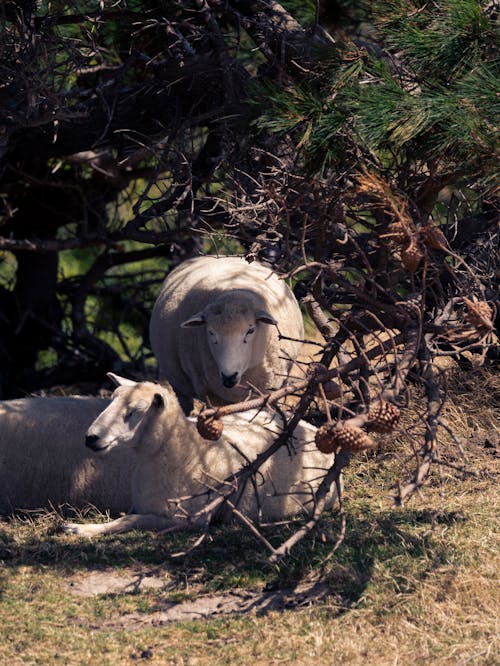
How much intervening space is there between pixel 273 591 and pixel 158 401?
1.21m

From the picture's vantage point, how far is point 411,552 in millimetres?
4168

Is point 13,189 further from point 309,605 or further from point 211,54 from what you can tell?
point 309,605

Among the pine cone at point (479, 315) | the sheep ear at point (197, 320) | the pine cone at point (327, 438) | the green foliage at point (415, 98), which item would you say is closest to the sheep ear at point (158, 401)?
the sheep ear at point (197, 320)

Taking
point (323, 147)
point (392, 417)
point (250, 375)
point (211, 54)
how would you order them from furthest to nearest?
point (250, 375) < point (211, 54) < point (323, 147) < point (392, 417)

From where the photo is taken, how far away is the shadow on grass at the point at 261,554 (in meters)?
3.97

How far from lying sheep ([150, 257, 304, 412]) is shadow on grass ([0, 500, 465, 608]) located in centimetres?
117

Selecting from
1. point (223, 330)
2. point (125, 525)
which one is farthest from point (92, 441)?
point (223, 330)

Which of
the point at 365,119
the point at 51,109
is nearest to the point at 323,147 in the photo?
the point at 365,119

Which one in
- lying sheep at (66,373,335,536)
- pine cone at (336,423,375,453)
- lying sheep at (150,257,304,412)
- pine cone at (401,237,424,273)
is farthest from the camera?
lying sheep at (150,257,304,412)

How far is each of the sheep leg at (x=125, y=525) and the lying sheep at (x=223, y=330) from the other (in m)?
1.00

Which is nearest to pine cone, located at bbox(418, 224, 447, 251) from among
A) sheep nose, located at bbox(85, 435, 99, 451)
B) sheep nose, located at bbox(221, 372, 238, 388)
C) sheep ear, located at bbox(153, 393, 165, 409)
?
sheep ear, located at bbox(153, 393, 165, 409)

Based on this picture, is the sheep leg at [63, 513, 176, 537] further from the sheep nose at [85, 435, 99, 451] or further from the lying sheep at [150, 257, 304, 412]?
the lying sheep at [150, 257, 304, 412]

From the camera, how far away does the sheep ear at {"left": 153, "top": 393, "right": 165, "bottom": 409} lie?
4.71 m

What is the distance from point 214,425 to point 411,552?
130cm
